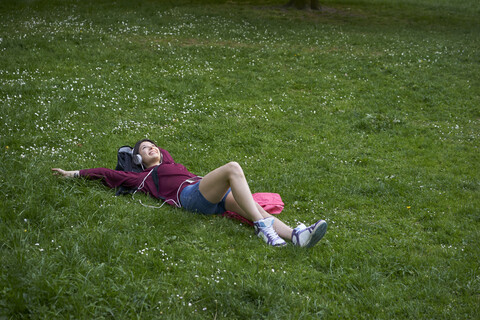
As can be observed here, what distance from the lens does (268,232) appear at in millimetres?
5301

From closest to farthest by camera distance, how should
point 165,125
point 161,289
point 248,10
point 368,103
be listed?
point 161,289 < point 165,125 < point 368,103 < point 248,10

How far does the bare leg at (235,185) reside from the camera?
17.7 feet

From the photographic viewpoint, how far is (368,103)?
1163 cm

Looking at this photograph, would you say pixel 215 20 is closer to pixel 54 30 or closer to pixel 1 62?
pixel 54 30

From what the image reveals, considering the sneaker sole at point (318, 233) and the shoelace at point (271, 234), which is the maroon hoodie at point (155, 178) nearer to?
the shoelace at point (271, 234)

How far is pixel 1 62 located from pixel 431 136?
11.1 metres

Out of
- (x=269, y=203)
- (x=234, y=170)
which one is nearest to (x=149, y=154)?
(x=234, y=170)

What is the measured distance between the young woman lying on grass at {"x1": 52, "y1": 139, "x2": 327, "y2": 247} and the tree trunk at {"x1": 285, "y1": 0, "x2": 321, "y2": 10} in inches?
706

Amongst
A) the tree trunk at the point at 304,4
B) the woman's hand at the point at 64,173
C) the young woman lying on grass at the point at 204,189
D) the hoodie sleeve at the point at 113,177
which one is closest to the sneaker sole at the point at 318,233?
the young woman lying on grass at the point at 204,189

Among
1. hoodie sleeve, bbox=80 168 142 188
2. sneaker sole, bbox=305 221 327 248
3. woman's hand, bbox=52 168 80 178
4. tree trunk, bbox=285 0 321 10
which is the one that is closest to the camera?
sneaker sole, bbox=305 221 327 248

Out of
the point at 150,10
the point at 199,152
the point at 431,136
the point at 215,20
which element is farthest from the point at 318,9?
the point at 199,152

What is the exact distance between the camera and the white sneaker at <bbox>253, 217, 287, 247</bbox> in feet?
17.1

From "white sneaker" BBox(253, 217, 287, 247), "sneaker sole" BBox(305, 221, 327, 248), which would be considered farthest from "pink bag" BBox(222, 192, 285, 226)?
"sneaker sole" BBox(305, 221, 327, 248)

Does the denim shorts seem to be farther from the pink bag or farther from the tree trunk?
the tree trunk
